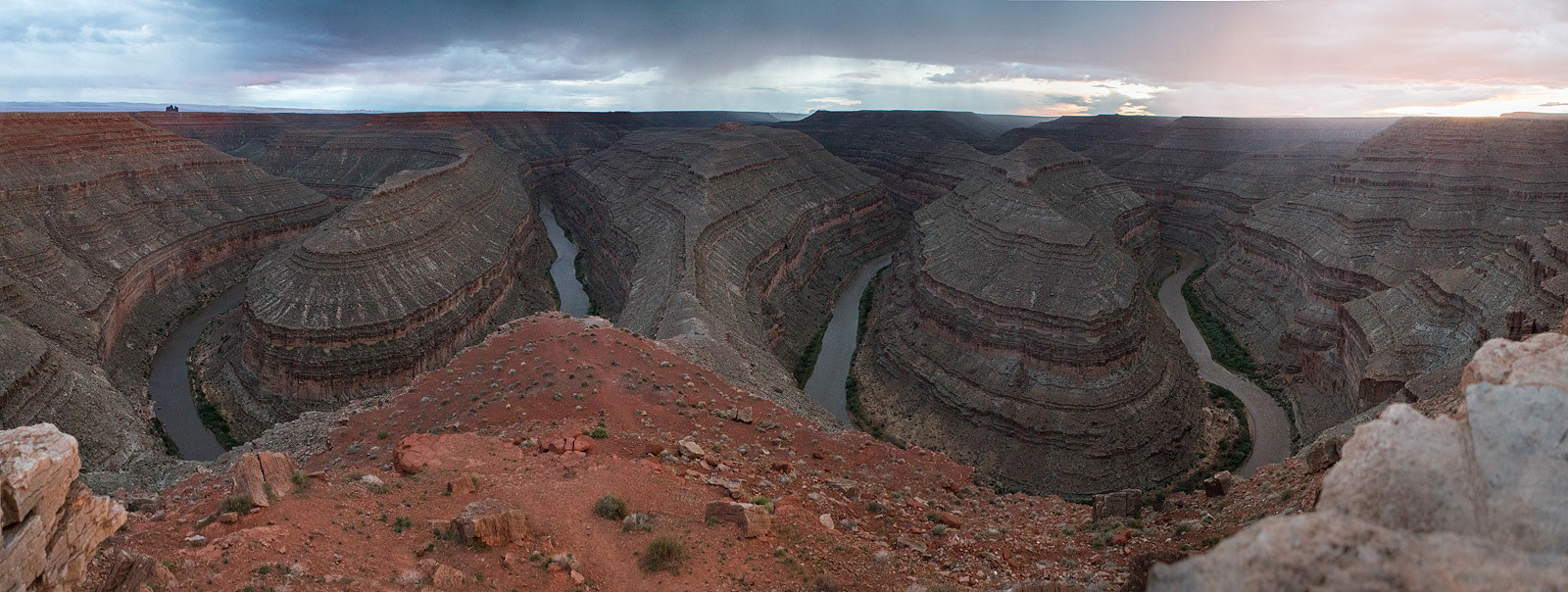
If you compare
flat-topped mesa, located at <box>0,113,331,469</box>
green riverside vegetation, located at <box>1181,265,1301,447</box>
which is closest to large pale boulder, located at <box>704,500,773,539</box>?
flat-topped mesa, located at <box>0,113,331,469</box>

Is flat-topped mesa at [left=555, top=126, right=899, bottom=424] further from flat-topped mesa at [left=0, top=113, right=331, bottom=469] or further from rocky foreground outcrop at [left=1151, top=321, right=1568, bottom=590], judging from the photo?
flat-topped mesa at [left=0, top=113, right=331, bottom=469]

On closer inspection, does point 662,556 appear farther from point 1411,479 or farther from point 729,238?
point 729,238

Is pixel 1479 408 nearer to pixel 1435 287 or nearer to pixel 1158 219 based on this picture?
pixel 1435 287

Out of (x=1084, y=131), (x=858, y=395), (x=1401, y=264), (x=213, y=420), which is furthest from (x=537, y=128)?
(x=1401, y=264)

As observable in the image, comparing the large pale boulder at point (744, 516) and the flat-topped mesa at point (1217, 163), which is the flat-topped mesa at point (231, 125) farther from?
the large pale boulder at point (744, 516)

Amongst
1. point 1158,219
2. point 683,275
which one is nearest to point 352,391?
point 683,275
